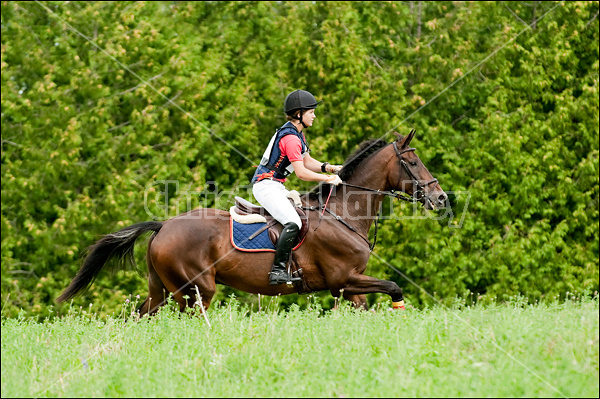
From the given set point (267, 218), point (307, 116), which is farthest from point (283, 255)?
point (307, 116)

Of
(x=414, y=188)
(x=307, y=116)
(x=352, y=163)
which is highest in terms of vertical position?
(x=307, y=116)

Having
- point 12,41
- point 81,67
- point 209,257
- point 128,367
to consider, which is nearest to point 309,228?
point 209,257

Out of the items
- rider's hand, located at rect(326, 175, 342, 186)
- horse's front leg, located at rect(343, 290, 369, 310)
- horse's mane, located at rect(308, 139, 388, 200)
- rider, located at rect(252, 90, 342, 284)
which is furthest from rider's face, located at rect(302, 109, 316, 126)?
horse's front leg, located at rect(343, 290, 369, 310)

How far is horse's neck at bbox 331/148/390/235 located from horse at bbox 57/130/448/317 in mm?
12

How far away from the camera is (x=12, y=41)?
19375 millimetres

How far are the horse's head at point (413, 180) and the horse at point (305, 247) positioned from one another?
12 millimetres

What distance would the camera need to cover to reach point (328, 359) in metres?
5.50

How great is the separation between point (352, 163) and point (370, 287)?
1.62 m

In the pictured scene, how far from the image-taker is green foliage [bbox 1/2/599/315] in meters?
17.3

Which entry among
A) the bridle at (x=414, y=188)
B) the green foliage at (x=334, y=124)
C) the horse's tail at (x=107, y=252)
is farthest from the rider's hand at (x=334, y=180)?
the green foliage at (x=334, y=124)

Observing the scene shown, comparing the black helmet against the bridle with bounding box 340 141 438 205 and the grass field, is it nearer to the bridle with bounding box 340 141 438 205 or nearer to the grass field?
the bridle with bounding box 340 141 438 205

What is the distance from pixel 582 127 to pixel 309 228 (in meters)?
11.0

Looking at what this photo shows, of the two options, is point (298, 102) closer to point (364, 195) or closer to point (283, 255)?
point (364, 195)

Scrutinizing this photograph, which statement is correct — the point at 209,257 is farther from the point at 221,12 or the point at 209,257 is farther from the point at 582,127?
the point at 221,12
